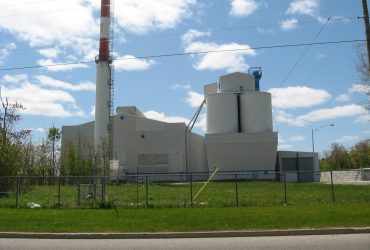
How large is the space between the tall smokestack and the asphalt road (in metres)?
63.3

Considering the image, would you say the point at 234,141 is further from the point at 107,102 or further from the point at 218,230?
the point at 218,230

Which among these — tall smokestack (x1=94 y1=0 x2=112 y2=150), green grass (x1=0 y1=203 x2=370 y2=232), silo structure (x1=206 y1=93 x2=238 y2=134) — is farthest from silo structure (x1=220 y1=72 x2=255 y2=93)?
green grass (x1=0 y1=203 x2=370 y2=232)

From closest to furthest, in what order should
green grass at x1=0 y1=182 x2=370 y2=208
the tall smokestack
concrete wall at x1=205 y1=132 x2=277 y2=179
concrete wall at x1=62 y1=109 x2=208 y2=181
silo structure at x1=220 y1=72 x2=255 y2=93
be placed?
green grass at x1=0 y1=182 x2=370 y2=208, the tall smokestack, concrete wall at x1=205 y1=132 x2=277 y2=179, concrete wall at x1=62 y1=109 x2=208 y2=181, silo structure at x1=220 y1=72 x2=255 y2=93

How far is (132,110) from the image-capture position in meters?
95.2

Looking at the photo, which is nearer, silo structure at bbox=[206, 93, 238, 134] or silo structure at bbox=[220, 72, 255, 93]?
silo structure at bbox=[206, 93, 238, 134]

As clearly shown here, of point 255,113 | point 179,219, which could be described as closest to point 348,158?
point 255,113

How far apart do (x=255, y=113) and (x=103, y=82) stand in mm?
28383

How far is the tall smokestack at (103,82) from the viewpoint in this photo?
A: 7450 cm

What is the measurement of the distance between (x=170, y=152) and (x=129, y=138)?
27.0 ft

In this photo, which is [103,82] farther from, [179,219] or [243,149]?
[179,219]

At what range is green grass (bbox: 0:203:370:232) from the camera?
16.0 metres

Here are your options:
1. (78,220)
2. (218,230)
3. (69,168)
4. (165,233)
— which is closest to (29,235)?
(78,220)

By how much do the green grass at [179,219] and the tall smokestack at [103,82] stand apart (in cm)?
5591

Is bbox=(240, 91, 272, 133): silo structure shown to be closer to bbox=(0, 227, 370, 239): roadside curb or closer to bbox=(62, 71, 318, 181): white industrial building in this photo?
bbox=(62, 71, 318, 181): white industrial building
